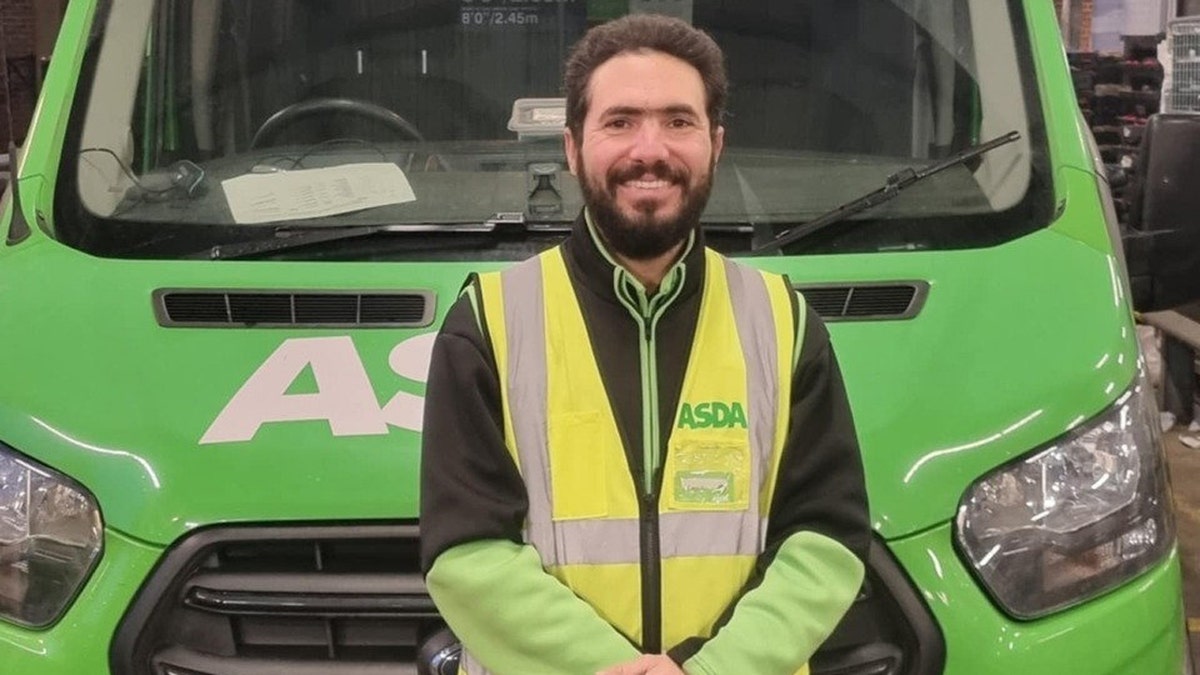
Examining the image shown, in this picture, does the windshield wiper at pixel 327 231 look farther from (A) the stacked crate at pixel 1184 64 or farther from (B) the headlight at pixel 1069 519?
(A) the stacked crate at pixel 1184 64

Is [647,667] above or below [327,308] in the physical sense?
below

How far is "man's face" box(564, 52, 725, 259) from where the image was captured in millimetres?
1686

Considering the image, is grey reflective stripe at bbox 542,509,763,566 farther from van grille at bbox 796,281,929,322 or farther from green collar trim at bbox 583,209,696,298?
van grille at bbox 796,281,929,322

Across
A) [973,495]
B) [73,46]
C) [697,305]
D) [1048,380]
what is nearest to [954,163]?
[1048,380]

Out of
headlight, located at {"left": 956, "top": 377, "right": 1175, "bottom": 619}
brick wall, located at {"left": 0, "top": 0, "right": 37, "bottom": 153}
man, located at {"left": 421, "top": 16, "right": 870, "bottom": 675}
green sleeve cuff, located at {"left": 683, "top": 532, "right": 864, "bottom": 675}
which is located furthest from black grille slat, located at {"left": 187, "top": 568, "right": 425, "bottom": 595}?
brick wall, located at {"left": 0, "top": 0, "right": 37, "bottom": 153}

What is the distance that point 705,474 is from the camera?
1742mm

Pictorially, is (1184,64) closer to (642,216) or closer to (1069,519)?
(1069,519)

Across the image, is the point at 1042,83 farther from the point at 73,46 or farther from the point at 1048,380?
the point at 73,46

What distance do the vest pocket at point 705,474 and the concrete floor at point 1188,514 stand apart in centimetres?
301

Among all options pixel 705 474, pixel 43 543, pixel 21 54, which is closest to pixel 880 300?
pixel 705 474

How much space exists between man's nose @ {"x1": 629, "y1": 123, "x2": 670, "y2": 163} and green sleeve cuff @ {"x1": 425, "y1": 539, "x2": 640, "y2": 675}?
0.47 metres

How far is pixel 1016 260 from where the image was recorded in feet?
7.86

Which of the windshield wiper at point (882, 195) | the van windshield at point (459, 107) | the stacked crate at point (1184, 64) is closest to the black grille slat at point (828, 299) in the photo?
the windshield wiper at point (882, 195)

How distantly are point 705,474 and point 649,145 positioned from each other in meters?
0.39
